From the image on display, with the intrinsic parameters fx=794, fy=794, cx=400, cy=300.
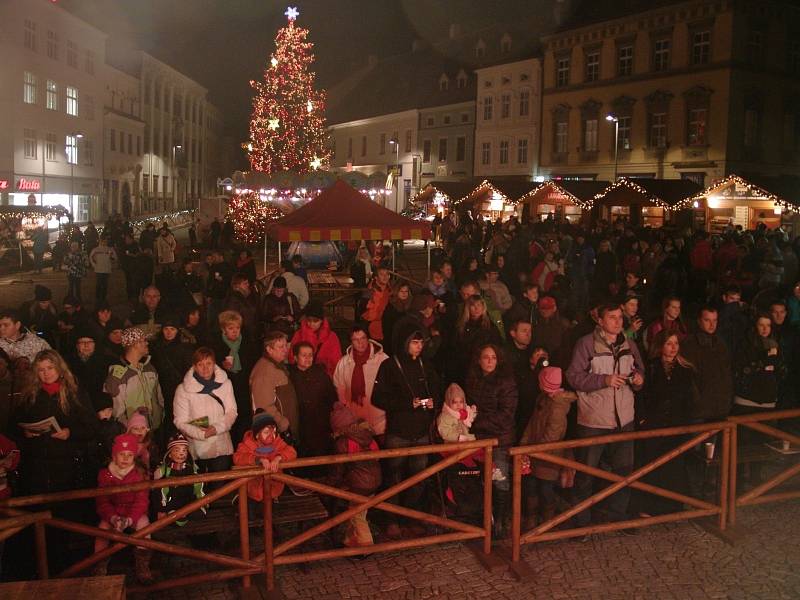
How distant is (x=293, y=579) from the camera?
19.7ft

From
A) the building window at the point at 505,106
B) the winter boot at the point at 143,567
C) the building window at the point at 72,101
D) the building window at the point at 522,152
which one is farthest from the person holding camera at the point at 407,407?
the building window at the point at 72,101

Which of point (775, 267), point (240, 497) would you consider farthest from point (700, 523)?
point (775, 267)

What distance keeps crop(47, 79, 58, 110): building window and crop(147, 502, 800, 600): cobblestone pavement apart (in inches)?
1725

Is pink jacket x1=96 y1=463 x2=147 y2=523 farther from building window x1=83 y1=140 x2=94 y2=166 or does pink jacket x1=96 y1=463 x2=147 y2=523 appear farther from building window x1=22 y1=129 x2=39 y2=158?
building window x1=83 y1=140 x2=94 y2=166

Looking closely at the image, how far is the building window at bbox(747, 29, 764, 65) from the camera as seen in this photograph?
119 feet

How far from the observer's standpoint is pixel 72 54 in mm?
46906

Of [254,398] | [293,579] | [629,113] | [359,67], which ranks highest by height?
[359,67]

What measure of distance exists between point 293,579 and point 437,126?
171 feet

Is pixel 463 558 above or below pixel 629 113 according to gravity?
below

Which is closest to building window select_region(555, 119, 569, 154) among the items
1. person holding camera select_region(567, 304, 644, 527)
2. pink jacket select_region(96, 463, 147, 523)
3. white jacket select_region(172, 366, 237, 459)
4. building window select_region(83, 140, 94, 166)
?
building window select_region(83, 140, 94, 166)

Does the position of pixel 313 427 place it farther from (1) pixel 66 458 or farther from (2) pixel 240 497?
(1) pixel 66 458

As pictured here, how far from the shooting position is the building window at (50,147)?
144 feet

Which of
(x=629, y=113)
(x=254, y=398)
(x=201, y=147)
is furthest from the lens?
(x=201, y=147)

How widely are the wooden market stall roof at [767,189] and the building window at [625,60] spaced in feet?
47.3
